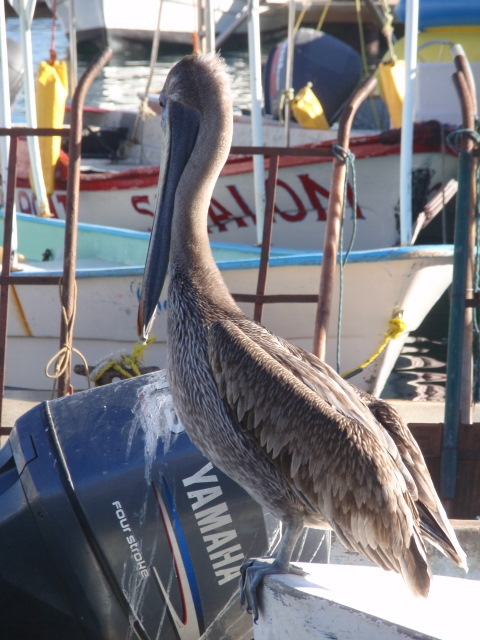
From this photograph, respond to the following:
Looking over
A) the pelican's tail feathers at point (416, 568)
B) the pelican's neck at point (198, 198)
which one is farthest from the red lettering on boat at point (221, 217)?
the pelican's tail feathers at point (416, 568)

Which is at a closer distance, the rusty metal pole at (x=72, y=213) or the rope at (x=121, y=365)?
the rusty metal pole at (x=72, y=213)

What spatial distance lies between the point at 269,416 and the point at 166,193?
36.6 inches

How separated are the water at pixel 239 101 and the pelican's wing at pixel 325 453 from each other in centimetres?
347

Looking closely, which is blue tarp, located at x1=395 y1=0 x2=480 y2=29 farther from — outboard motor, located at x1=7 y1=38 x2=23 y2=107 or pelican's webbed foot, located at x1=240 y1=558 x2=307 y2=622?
pelican's webbed foot, located at x1=240 y1=558 x2=307 y2=622

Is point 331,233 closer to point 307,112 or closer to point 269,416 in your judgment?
point 269,416

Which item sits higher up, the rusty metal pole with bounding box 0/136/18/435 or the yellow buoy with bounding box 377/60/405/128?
the yellow buoy with bounding box 377/60/405/128

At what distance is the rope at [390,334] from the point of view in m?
5.62

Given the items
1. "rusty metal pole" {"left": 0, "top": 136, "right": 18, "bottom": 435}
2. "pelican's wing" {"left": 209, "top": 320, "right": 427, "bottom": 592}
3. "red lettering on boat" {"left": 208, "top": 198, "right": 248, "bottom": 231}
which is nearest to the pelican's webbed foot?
"pelican's wing" {"left": 209, "top": 320, "right": 427, "bottom": 592}

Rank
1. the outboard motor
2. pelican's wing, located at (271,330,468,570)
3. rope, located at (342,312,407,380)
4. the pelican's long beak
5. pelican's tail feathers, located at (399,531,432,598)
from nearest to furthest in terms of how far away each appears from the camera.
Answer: pelican's tail feathers, located at (399,531,432,598) < pelican's wing, located at (271,330,468,570) < the pelican's long beak < rope, located at (342,312,407,380) < the outboard motor

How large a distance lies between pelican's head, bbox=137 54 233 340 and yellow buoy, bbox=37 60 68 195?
4.15m

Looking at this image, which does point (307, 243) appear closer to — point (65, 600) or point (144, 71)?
point (65, 600)

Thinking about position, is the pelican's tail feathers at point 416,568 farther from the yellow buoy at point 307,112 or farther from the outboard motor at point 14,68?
Answer: the outboard motor at point 14,68

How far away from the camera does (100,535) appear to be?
9.04 ft

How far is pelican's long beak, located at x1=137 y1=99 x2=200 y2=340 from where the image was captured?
Result: 3053 millimetres
